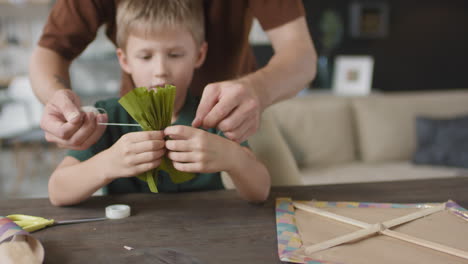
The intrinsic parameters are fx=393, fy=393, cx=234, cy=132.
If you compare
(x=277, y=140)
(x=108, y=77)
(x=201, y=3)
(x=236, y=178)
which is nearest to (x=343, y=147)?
(x=277, y=140)

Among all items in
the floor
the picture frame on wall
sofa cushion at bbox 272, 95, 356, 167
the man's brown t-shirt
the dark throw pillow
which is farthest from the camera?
the picture frame on wall

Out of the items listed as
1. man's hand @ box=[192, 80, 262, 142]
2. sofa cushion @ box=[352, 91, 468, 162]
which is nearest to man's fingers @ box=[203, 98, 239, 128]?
man's hand @ box=[192, 80, 262, 142]

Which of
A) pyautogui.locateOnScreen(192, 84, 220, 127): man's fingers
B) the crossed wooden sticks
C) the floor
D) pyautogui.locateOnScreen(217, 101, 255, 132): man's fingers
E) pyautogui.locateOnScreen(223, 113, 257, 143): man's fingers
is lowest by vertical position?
the floor

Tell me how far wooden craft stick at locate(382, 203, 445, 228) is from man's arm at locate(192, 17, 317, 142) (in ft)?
1.10

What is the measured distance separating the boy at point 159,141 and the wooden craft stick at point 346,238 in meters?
0.24

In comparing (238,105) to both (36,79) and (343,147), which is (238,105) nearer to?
(36,79)

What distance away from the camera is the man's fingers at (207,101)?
2.58 feet

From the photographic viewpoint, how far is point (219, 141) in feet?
2.55

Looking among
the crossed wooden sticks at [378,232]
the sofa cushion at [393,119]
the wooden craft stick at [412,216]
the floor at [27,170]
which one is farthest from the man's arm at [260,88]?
the floor at [27,170]

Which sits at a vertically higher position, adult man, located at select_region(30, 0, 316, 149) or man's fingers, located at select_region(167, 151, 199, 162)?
adult man, located at select_region(30, 0, 316, 149)

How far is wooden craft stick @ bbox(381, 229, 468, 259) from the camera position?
59cm

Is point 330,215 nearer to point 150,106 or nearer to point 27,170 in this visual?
point 150,106

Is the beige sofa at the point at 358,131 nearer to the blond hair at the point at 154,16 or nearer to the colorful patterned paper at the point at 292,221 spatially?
the blond hair at the point at 154,16

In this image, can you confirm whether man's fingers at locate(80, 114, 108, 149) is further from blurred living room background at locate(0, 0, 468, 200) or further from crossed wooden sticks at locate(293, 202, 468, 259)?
blurred living room background at locate(0, 0, 468, 200)
